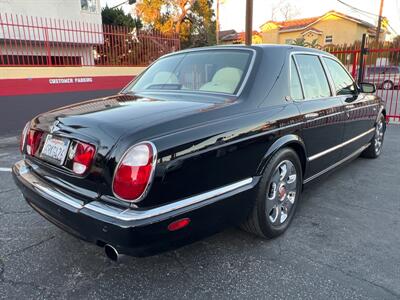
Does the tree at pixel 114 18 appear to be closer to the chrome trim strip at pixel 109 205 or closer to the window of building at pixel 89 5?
the window of building at pixel 89 5

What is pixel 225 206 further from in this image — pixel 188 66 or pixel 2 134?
pixel 2 134

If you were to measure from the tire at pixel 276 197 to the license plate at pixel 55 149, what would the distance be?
1.43 meters

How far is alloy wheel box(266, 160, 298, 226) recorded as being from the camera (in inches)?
109

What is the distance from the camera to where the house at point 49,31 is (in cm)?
866

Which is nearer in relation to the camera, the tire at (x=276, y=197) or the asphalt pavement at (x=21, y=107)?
the tire at (x=276, y=197)

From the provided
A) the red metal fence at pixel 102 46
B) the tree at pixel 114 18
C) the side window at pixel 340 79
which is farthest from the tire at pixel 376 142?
the tree at pixel 114 18

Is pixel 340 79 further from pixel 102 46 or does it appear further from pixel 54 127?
pixel 102 46

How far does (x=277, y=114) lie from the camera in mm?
2676

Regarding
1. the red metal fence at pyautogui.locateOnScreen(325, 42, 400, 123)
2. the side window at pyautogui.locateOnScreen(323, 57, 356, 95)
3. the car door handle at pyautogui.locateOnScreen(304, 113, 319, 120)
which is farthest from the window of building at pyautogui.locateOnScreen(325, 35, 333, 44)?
the car door handle at pyautogui.locateOnScreen(304, 113, 319, 120)

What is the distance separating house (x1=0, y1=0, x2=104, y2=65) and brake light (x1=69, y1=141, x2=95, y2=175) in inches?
277

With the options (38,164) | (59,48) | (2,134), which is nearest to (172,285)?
(38,164)

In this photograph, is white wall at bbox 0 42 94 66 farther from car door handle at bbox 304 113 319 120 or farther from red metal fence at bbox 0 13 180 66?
car door handle at bbox 304 113 319 120

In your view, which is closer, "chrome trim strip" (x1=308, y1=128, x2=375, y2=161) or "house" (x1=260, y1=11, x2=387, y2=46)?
"chrome trim strip" (x1=308, y1=128, x2=375, y2=161)

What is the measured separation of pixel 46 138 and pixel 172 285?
1.38 metres
